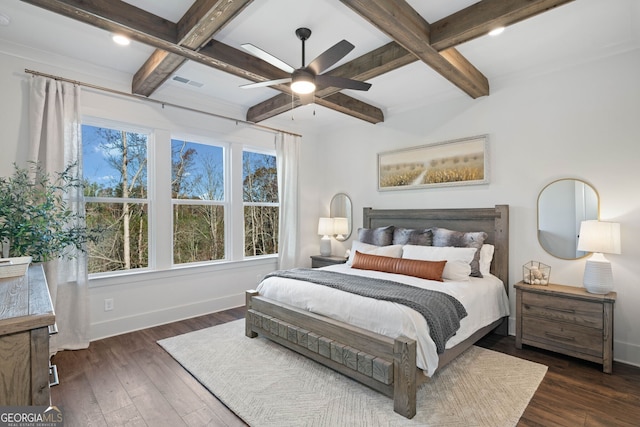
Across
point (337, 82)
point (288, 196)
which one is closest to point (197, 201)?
point (288, 196)

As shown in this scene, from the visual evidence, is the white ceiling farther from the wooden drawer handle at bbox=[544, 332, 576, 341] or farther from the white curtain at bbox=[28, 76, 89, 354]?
the wooden drawer handle at bbox=[544, 332, 576, 341]

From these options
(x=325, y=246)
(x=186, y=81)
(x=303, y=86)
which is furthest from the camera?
(x=325, y=246)

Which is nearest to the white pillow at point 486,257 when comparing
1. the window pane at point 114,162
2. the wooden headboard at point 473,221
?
the wooden headboard at point 473,221

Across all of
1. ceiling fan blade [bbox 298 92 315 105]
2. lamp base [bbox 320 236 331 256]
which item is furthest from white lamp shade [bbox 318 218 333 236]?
ceiling fan blade [bbox 298 92 315 105]

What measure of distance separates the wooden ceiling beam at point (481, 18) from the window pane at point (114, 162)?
136 inches

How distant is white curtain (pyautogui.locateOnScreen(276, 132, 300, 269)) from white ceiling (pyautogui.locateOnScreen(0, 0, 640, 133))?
1.43m

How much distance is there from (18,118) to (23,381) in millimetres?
3024

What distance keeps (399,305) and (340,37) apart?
7.57 feet

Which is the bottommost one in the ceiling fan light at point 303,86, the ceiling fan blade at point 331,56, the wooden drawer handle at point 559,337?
the wooden drawer handle at point 559,337

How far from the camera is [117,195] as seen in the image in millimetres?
3793

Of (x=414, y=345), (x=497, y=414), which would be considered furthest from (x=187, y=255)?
(x=497, y=414)

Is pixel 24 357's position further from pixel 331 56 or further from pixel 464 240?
pixel 464 240

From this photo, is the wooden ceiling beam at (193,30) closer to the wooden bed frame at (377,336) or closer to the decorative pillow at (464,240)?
the wooden bed frame at (377,336)

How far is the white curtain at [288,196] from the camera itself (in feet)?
16.9
